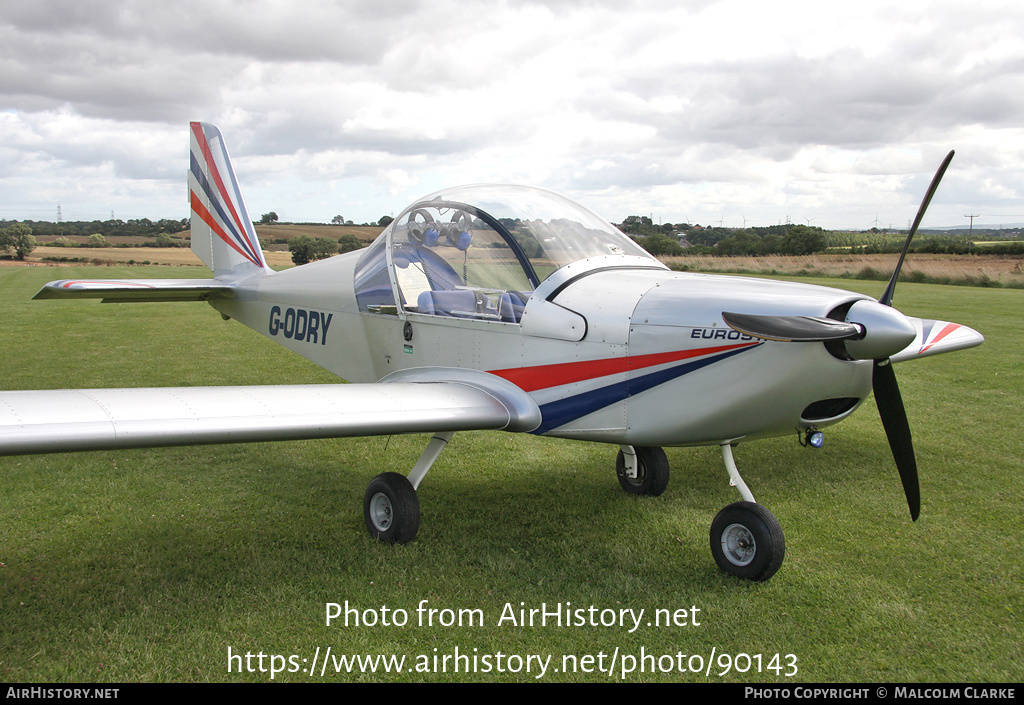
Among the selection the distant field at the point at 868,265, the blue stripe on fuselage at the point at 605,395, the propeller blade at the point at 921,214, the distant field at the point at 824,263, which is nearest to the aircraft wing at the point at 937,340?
the propeller blade at the point at 921,214

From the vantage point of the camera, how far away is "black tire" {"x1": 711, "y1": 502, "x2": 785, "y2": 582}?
383cm

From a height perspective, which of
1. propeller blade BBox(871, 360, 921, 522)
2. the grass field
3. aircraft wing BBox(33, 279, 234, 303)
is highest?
aircraft wing BBox(33, 279, 234, 303)

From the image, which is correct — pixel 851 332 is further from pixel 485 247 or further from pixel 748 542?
pixel 485 247

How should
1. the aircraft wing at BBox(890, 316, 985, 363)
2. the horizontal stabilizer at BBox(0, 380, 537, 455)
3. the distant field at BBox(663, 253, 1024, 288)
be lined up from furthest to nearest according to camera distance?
1. the distant field at BBox(663, 253, 1024, 288)
2. the aircraft wing at BBox(890, 316, 985, 363)
3. the horizontal stabilizer at BBox(0, 380, 537, 455)

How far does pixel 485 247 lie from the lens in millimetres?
4855

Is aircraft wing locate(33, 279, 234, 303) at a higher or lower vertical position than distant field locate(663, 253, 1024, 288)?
lower

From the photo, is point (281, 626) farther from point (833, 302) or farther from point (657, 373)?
point (833, 302)

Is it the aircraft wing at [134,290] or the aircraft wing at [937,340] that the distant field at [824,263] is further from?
the aircraft wing at [937,340]

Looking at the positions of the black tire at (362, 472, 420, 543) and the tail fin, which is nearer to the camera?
the black tire at (362, 472, 420, 543)

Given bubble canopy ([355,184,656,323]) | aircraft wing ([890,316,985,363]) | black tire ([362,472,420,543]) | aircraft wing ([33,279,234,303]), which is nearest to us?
black tire ([362,472,420,543])

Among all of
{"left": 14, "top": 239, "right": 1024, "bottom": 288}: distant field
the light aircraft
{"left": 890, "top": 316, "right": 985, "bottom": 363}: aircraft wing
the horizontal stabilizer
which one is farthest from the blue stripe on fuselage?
{"left": 14, "top": 239, "right": 1024, "bottom": 288}: distant field

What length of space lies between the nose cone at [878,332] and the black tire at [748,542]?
1.06 meters

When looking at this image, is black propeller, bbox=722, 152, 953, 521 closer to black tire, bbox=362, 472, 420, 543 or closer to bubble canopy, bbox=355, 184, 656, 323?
bubble canopy, bbox=355, 184, 656, 323

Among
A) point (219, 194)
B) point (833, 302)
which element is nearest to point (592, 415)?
point (833, 302)
